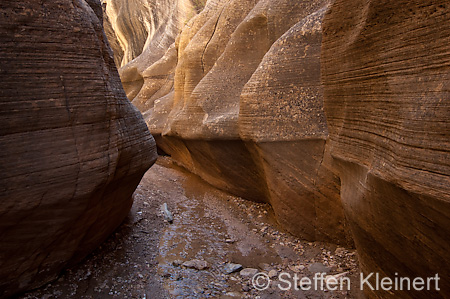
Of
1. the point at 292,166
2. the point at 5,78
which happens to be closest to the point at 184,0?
the point at 292,166

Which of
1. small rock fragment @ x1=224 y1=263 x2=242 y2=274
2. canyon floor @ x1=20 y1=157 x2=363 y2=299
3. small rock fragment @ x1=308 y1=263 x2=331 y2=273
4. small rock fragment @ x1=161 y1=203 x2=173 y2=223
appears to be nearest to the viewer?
canyon floor @ x1=20 y1=157 x2=363 y2=299

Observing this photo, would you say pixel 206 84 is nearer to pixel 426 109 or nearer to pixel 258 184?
pixel 258 184

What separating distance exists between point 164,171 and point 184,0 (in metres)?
7.34

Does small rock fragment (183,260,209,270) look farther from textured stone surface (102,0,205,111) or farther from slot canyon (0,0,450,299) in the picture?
textured stone surface (102,0,205,111)

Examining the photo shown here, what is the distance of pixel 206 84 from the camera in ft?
22.0

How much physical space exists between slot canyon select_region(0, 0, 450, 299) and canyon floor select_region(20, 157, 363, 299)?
2 centimetres

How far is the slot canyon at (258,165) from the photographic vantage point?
2.19 metres

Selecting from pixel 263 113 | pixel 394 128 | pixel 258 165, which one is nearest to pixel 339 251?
pixel 258 165

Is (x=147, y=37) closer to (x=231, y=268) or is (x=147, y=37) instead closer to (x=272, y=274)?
(x=231, y=268)

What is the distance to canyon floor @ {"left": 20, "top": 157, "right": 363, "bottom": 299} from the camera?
3531mm

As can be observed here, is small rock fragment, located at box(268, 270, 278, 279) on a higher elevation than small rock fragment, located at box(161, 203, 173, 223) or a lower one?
lower

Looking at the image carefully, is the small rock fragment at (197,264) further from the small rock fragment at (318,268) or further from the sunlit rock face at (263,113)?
the sunlit rock face at (263,113)

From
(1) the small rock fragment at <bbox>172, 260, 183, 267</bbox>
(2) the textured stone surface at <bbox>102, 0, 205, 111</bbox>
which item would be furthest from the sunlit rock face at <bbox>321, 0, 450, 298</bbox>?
(2) the textured stone surface at <bbox>102, 0, 205, 111</bbox>

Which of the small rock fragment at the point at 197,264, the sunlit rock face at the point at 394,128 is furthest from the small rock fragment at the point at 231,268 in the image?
the sunlit rock face at the point at 394,128
